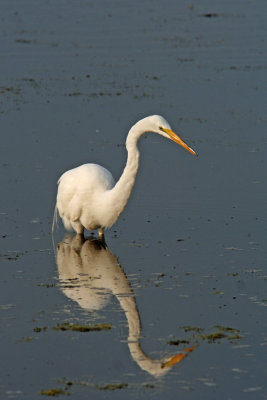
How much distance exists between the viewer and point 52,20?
2789 cm

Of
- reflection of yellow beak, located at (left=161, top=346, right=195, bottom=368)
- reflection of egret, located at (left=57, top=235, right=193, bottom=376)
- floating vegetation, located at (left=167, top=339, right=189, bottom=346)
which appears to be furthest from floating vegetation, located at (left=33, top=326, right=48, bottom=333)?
reflection of yellow beak, located at (left=161, top=346, right=195, bottom=368)

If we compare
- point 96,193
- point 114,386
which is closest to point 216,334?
point 114,386

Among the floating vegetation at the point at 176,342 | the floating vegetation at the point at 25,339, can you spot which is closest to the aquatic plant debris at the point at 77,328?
the floating vegetation at the point at 25,339

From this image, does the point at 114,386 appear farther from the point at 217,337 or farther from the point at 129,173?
the point at 129,173

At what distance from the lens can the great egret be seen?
12352 millimetres

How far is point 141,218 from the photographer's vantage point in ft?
45.0

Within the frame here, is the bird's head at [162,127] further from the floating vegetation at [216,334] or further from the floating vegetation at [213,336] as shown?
the floating vegetation at [213,336]

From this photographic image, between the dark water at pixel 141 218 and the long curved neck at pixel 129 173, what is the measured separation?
0.60 meters

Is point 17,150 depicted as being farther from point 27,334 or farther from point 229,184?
point 27,334

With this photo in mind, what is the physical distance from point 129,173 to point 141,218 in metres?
1.41

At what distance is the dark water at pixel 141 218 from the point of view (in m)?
9.13

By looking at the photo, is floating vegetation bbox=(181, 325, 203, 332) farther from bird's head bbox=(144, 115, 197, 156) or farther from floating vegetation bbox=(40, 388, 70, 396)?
bird's head bbox=(144, 115, 197, 156)

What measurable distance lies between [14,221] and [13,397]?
5285mm

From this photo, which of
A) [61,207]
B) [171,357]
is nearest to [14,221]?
[61,207]
